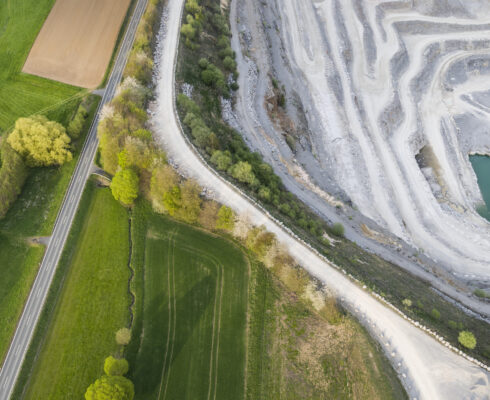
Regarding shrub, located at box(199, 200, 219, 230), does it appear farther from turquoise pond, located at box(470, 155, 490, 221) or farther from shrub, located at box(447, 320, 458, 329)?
turquoise pond, located at box(470, 155, 490, 221)

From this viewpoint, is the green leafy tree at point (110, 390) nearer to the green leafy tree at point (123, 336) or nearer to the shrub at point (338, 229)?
the green leafy tree at point (123, 336)

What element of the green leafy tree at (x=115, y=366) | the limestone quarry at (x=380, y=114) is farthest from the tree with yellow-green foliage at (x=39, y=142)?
the green leafy tree at (x=115, y=366)

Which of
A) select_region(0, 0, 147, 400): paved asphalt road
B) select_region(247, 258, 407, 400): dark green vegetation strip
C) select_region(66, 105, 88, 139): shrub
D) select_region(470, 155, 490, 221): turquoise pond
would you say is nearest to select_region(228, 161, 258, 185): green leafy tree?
select_region(247, 258, 407, 400): dark green vegetation strip

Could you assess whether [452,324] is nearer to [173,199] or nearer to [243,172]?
[243,172]

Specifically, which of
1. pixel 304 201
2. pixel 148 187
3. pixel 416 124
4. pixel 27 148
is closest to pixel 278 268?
pixel 304 201

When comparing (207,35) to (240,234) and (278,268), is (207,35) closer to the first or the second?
(240,234)

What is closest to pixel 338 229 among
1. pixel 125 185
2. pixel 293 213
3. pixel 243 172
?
pixel 293 213

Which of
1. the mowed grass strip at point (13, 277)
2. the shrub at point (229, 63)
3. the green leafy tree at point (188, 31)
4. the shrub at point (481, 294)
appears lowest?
the mowed grass strip at point (13, 277)
